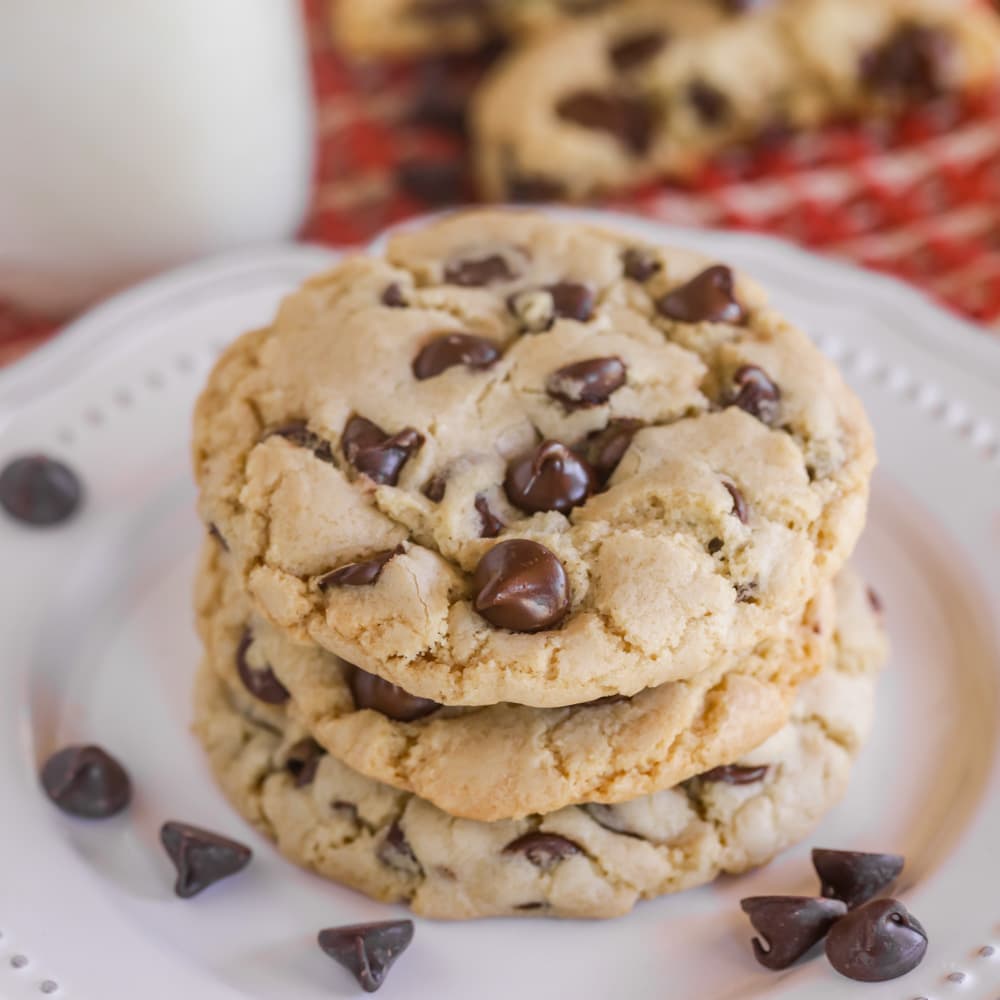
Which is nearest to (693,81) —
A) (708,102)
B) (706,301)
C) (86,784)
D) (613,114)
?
(708,102)

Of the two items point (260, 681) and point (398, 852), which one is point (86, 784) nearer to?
point (260, 681)

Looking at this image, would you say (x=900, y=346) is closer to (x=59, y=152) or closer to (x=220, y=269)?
(x=220, y=269)

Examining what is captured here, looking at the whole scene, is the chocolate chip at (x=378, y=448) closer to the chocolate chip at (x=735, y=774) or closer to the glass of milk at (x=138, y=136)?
the chocolate chip at (x=735, y=774)

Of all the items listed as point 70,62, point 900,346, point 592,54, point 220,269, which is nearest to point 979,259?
point 900,346

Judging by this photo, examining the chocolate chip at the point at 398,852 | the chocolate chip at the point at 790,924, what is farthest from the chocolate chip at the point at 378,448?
the chocolate chip at the point at 790,924

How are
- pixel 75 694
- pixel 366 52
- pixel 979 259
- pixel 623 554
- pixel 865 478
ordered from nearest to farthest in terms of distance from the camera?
pixel 623 554, pixel 865 478, pixel 75 694, pixel 979 259, pixel 366 52

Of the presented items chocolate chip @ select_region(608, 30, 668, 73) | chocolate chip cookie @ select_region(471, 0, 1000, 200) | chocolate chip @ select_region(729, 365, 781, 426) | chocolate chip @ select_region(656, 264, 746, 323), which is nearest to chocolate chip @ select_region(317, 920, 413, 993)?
chocolate chip @ select_region(729, 365, 781, 426)
